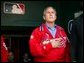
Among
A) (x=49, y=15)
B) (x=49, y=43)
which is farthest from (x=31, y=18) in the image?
(x=49, y=43)

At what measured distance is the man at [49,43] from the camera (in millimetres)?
4508

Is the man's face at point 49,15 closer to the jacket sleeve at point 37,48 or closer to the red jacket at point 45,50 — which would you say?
the red jacket at point 45,50

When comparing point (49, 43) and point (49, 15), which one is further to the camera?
point (49, 15)

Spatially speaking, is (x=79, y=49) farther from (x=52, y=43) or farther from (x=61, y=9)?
(x=61, y=9)

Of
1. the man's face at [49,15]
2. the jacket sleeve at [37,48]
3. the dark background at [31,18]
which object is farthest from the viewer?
the dark background at [31,18]

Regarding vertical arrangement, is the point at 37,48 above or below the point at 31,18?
below

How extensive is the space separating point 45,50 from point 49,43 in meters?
0.11

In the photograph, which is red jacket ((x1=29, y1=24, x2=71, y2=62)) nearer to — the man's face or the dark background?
the man's face

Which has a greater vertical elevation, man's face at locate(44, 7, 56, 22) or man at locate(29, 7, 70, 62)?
man's face at locate(44, 7, 56, 22)

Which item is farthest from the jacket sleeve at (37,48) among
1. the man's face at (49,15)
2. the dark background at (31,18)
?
the dark background at (31,18)

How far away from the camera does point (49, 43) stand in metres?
4.55

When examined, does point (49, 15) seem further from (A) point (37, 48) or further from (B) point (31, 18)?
(B) point (31, 18)

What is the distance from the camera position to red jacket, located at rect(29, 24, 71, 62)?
4.50 m

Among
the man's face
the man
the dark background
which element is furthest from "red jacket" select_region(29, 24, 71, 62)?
the dark background
